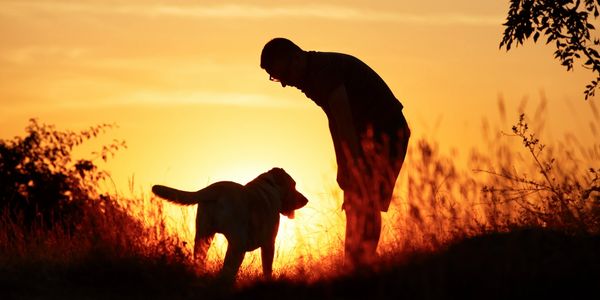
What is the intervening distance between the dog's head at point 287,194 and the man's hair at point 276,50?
1.29 m

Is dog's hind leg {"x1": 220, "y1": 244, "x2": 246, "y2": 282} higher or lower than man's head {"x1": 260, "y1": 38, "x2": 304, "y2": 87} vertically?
lower

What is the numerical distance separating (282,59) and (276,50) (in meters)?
0.09

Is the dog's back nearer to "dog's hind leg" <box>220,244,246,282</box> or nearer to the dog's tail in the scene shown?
the dog's tail

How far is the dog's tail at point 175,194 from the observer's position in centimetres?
786

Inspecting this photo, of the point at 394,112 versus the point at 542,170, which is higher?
the point at 394,112

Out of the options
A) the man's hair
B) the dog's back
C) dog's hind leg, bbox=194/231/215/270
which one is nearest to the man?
the man's hair

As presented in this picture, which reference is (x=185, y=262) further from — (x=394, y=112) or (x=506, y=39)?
(x=506, y=39)

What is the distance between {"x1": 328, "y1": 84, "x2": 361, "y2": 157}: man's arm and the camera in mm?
7508

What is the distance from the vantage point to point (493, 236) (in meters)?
6.80

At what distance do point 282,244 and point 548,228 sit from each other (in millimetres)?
2354

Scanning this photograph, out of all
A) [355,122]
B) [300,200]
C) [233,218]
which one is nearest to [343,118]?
[355,122]

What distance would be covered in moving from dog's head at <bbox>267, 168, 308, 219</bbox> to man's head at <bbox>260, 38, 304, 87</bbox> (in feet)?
3.84

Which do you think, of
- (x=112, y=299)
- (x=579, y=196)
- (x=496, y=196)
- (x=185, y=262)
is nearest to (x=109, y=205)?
(x=185, y=262)

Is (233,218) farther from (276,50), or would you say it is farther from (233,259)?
(276,50)
